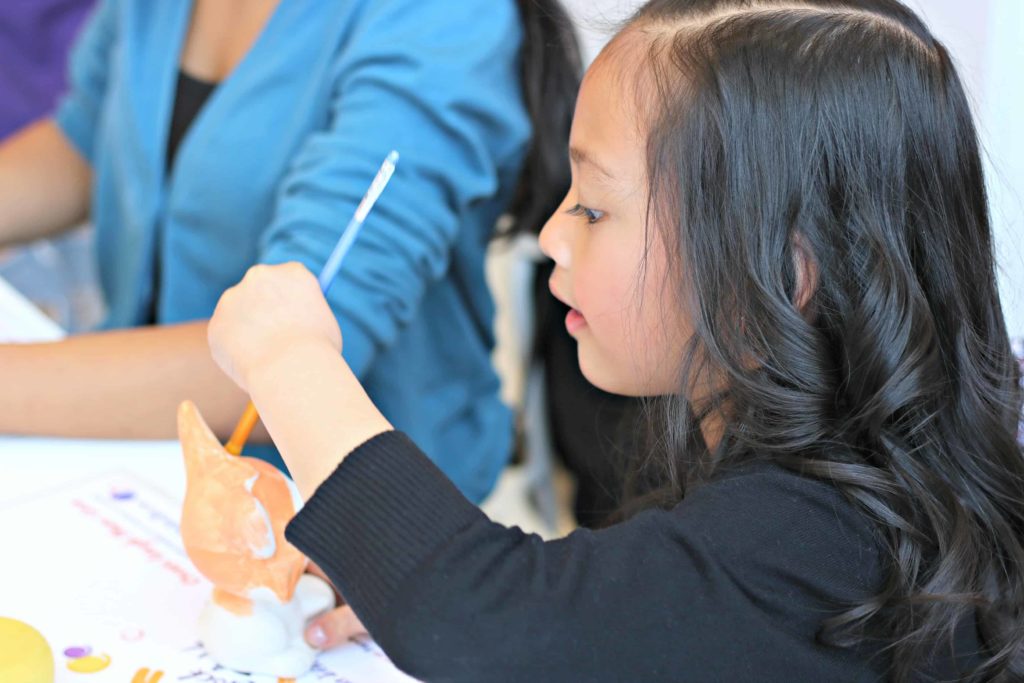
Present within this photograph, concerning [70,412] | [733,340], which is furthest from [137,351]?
[733,340]

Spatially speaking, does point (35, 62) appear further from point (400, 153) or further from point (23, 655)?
point (23, 655)

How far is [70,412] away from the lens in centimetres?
82

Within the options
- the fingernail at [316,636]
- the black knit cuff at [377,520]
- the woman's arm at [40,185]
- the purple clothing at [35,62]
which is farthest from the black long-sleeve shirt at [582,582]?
the purple clothing at [35,62]

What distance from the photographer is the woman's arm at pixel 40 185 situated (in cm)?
125

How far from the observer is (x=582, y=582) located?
0.50 metres

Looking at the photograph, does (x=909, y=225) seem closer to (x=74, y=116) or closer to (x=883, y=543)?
(x=883, y=543)

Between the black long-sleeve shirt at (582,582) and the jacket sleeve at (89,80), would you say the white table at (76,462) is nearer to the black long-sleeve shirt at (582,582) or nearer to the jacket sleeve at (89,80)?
the black long-sleeve shirt at (582,582)

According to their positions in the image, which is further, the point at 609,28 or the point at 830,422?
the point at 609,28

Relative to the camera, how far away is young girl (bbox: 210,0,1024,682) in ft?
1.65

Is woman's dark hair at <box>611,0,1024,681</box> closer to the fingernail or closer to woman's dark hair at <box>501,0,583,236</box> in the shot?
the fingernail

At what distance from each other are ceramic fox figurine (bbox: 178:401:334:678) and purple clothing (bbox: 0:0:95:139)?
4.60 feet

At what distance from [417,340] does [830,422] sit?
20.3 inches

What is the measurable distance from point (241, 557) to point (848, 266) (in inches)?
13.7

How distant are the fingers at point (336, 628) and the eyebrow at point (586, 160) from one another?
0.28m
